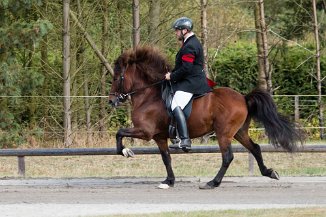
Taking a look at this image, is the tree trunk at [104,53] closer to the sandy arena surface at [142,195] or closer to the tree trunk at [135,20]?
the tree trunk at [135,20]

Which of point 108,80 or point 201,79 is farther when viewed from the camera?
point 108,80

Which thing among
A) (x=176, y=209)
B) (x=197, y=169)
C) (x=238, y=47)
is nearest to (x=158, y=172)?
(x=197, y=169)

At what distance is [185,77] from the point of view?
537 inches

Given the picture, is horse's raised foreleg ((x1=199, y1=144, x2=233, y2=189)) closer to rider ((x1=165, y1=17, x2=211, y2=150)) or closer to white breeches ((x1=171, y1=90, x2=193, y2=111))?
rider ((x1=165, y1=17, x2=211, y2=150))

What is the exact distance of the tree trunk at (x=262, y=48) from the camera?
992 inches

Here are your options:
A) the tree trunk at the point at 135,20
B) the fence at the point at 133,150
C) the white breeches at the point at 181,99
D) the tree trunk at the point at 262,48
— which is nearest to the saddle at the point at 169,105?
the white breeches at the point at 181,99

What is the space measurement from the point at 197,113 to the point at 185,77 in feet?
1.90

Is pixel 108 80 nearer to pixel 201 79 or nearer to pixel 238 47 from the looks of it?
pixel 238 47

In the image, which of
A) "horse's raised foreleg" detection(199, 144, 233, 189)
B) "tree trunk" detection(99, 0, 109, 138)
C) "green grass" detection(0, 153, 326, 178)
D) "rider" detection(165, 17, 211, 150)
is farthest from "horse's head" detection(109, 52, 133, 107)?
"tree trunk" detection(99, 0, 109, 138)

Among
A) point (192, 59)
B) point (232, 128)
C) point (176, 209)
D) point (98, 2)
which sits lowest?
point (176, 209)

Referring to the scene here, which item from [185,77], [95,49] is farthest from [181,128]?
[95,49]

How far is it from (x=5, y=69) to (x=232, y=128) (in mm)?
10787

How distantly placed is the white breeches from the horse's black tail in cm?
101

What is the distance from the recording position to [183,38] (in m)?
13.7
